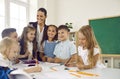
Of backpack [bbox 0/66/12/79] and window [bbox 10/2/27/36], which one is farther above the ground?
window [bbox 10/2/27/36]

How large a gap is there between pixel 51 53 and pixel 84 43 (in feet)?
1.91

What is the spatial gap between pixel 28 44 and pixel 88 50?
2.67 feet

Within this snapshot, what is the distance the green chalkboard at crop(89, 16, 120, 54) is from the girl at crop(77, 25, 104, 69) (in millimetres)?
2271

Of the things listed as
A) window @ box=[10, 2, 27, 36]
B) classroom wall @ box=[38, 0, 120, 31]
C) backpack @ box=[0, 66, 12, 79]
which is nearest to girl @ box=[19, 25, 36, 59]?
backpack @ box=[0, 66, 12, 79]

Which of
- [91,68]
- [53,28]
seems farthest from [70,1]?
[91,68]

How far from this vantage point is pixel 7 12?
3.90 m

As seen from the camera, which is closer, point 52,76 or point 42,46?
point 52,76

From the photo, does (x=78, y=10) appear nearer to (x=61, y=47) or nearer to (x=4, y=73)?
(x=61, y=47)

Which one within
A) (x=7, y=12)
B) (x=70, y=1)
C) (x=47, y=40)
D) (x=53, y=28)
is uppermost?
(x=70, y=1)

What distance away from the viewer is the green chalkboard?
4.03 m

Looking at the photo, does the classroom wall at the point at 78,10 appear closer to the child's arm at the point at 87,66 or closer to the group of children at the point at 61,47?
the group of children at the point at 61,47

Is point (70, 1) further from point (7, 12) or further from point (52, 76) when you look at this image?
point (52, 76)

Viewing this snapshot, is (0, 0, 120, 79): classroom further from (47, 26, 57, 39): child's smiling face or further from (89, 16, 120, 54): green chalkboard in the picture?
(47, 26, 57, 39): child's smiling face

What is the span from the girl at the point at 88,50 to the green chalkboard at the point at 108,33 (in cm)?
227
